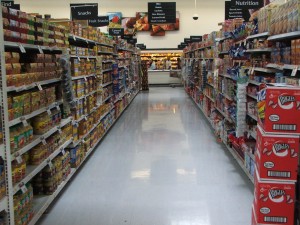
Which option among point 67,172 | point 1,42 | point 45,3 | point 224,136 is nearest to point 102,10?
point 45,3

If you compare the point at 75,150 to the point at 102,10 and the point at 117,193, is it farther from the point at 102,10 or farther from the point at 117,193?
the point at 102,10

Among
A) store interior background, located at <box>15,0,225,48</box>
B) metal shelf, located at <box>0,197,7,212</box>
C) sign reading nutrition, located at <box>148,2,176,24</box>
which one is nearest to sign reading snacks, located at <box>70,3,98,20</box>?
sign reading nutrition, located at <box>148,2,176,24</box>

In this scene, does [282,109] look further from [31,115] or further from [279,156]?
[31,115]

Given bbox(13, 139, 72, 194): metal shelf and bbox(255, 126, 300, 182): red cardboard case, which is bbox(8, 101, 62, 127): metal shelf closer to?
bbox(13, 139, 72, 194): metal shelf

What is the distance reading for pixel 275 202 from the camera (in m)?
2.57

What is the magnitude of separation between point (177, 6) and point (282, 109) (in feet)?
75.6

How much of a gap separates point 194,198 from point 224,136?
2.91 m

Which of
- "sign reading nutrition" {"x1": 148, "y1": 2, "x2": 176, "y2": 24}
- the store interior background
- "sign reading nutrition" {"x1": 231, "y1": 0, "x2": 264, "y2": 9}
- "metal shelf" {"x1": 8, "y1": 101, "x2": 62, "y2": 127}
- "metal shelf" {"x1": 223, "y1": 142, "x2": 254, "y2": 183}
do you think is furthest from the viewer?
the store interior background

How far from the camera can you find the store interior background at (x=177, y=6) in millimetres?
23578

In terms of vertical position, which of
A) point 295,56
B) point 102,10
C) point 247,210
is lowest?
point 247,210

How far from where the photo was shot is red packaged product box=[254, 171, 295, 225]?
255 centimetres

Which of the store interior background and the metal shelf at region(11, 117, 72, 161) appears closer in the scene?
the metal shelf at region(11, 117, 72, 161)

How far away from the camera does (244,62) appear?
20.0 ft

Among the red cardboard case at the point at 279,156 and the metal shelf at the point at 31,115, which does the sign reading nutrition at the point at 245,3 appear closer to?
the metal shelf at the point at 31,115
